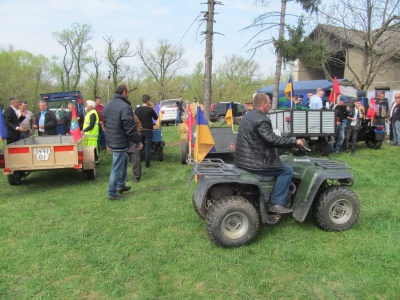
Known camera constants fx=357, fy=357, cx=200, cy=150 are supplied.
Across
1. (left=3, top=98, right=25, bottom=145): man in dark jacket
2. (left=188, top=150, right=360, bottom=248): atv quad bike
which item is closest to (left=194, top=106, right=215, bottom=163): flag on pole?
(left=188, top=150, right=360, bottom=248): atv quad bike

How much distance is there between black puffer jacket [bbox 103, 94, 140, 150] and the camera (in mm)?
6051

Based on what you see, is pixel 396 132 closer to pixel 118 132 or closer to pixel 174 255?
pixel 118 132

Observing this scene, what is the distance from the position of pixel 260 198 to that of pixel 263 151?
577 millimetres

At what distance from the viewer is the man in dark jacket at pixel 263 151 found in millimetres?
4059

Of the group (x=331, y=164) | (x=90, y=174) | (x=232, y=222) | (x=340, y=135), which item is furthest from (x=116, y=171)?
(x=340, y=135)

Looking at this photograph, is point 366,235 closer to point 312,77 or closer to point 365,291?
point 365,291

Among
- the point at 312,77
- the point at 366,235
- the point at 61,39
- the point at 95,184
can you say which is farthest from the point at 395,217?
the point at 61,39

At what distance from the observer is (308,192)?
423 cm

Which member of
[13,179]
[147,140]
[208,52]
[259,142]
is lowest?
[13,179]

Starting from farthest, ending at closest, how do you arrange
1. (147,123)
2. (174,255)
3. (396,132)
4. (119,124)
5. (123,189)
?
(396,132)
(147,123)
(123,189)
(119,124)
(174,255)

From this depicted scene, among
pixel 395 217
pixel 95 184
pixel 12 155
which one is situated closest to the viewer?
pixel 395 217

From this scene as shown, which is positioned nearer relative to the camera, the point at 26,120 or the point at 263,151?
the point at 263,151

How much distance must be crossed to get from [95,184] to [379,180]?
574 centimetres

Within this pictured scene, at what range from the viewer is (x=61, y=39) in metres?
52.6
